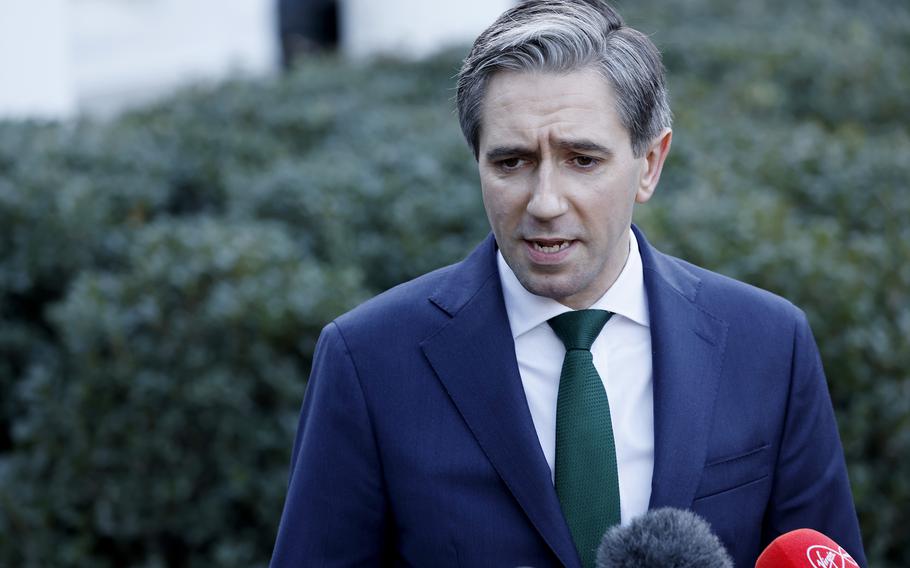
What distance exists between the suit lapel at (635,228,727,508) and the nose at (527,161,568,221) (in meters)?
0.35

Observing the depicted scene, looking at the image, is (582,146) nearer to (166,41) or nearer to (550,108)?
(550,108)

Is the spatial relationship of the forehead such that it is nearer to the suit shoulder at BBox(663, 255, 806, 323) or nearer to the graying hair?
the graying hair

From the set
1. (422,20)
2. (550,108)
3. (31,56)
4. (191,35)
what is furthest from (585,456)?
(191,35)

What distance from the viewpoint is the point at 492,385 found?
2.32 metres

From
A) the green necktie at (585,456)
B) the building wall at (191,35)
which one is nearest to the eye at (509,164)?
the green necktie at (585,456)

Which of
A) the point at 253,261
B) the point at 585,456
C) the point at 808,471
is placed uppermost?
the point at 585,456

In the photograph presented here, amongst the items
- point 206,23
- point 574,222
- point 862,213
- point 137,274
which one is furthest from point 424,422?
point 206,23

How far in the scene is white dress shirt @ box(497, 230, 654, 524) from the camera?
2.32 metres

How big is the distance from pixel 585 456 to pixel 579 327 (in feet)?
0.85

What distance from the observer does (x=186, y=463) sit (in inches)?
163

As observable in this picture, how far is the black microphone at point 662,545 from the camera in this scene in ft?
→ 5.97

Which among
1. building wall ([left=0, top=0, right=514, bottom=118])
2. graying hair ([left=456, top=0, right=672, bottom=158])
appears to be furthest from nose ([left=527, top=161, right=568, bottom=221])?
building wall ([left=0, top=0, right=514, bottom=118])

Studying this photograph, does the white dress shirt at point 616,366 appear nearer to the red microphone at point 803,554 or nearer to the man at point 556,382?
the man at point 556,382

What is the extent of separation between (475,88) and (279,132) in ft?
15.9
